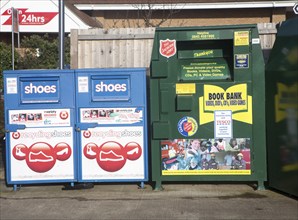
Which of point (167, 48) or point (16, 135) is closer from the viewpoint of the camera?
point (167, 48)

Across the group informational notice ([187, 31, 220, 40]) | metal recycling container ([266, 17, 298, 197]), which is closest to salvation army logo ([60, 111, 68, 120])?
informational notice ([187, 31, 220, 40])

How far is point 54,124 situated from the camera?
6.66m

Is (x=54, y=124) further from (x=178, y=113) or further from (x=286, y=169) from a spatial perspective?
(x=286, y=169)

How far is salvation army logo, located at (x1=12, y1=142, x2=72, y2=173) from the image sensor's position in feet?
21.9

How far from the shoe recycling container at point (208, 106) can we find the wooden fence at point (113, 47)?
1761 mm

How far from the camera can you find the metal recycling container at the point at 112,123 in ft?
21.6

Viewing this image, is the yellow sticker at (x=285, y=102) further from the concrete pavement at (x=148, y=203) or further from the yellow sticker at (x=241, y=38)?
the concrete pavement at (x=148, y=203)

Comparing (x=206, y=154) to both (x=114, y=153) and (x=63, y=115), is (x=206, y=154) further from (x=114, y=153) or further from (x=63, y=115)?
(x=63, y=115)

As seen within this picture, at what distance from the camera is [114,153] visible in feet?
21.7

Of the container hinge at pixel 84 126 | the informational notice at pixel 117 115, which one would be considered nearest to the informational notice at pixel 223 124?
the informational notice at pixel 117 115

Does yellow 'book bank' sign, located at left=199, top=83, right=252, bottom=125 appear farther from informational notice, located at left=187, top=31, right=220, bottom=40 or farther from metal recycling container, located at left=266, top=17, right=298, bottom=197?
informational notice, located at left=187, top=31, right=220, bottom=40

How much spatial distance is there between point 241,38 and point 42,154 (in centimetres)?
320

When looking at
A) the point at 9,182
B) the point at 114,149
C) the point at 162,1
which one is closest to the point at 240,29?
the point at 114,149

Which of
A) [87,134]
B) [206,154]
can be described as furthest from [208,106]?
[87,134]
